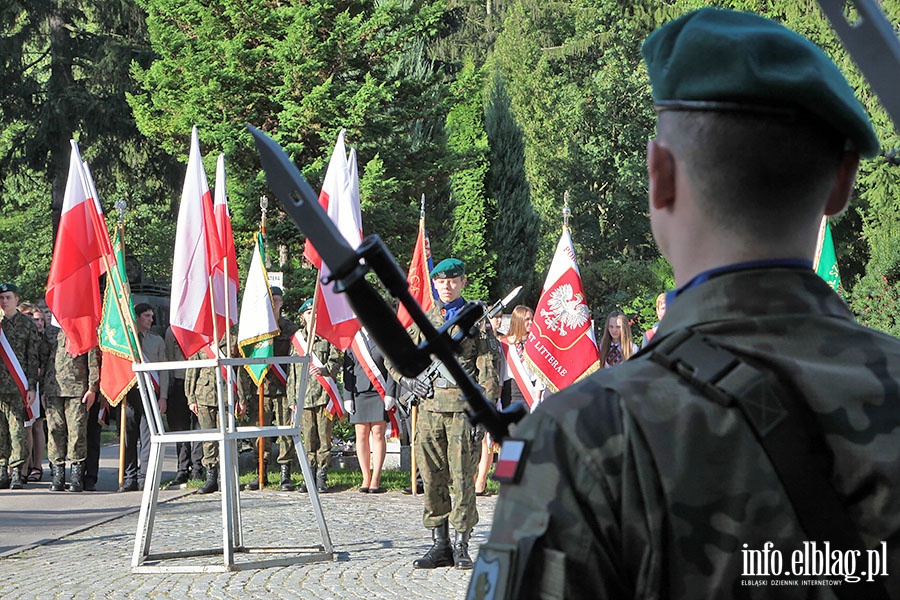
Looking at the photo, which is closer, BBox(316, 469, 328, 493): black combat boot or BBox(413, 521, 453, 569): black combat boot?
BBox(413, 521, 453, 569): black combat boot

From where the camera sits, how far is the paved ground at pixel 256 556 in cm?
771

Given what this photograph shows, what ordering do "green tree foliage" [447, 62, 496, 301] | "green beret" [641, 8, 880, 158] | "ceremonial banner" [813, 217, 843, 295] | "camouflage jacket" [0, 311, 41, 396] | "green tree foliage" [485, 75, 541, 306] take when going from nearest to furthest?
"green beret" [641, 8, 880, 158] → "ceremonial banner" [813, 217, 843, 295] → "camouflage jacket" [0, 311, 41, 396] → "green tree foliage" [447, 62, 496, 301] → "green tree foliage" [485, 75, 541, 306]

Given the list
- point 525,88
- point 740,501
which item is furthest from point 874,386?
point 525,88

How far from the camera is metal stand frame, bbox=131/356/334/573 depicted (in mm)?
7812

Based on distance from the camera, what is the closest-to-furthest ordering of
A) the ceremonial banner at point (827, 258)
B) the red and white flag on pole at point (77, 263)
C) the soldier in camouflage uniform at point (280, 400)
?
the red and white flag on pole at point (77, 263), the ceremonial banner at point (827, 258), the soldier in camouflage uniform at point (280, 400)

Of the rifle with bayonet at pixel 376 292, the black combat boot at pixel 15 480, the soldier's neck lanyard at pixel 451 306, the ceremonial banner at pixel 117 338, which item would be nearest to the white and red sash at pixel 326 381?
the ceremonial banner at pixel 117 338

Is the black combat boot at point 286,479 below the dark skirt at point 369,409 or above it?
below

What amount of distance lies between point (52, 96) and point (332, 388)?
53.8 ft

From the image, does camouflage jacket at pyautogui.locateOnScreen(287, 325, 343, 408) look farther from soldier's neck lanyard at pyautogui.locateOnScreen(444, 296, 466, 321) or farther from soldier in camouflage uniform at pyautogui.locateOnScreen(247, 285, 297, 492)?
soldier's neck lanyard at pyautogui.locateOnScreen(444, 296, 466, 321)

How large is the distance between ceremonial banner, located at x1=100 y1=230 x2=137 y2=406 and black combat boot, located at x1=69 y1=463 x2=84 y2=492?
109 cm

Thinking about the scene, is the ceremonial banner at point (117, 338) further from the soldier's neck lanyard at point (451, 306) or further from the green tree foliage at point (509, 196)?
the green tree foliage at point (509, 196)

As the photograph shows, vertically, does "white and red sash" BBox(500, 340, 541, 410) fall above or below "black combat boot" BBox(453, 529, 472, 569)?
above

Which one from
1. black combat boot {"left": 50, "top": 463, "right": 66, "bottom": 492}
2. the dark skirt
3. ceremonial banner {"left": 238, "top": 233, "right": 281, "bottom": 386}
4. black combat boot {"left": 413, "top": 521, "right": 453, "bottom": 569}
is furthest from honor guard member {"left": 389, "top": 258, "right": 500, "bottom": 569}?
black combat boot {"left": 50, "top": 463, "right": 66, "bottom": 492}

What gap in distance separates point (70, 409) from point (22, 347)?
1.00 metres
